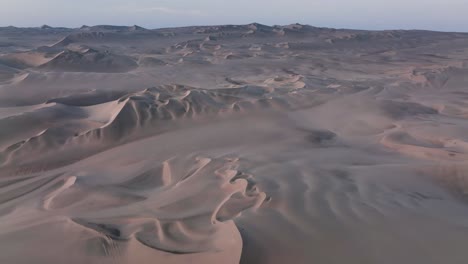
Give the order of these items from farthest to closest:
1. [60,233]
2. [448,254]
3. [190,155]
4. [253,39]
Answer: [253,39], [190,155], [60,233], [448,254]

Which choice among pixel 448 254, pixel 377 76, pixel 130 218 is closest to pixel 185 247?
pixel 130 218

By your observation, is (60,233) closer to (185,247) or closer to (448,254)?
(185,247)

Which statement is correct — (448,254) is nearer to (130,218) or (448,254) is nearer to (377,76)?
(130,218)

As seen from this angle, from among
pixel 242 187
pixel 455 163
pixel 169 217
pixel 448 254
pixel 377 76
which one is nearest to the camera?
pixel 448 254

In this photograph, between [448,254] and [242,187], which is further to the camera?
[242,187]

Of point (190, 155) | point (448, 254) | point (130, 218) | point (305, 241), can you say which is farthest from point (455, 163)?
point (130, 218)

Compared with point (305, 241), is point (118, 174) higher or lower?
lower
